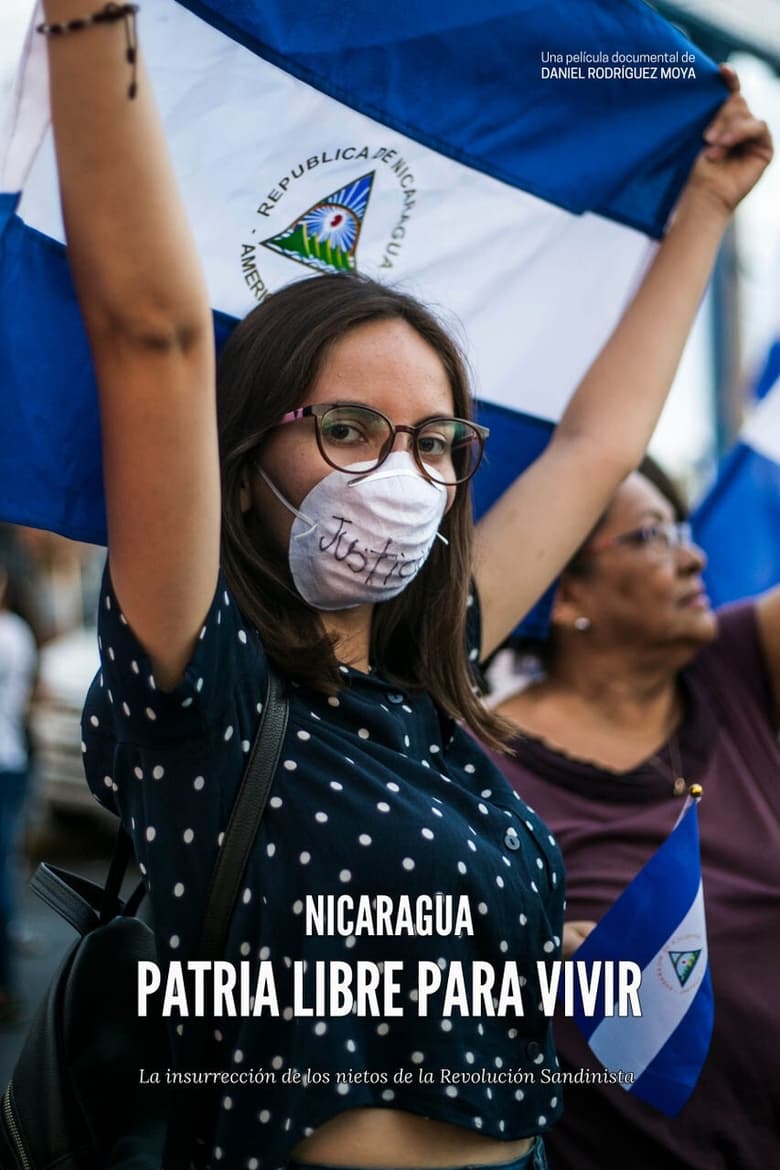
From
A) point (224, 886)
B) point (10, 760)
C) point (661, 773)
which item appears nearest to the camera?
point (224, 886)

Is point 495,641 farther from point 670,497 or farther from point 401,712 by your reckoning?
point 670,497

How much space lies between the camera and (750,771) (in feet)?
9.23

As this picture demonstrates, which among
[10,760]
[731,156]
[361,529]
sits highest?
[731,156]

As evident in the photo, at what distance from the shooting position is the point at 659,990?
83.1 inches

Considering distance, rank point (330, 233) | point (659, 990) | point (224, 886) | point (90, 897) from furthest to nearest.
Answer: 1. point (330, 233)
2. point (659, 990)
3. point (90, 897)
4. point (224, 886)

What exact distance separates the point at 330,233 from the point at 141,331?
1024mm

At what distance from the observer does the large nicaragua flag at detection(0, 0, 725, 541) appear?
2.06 metres

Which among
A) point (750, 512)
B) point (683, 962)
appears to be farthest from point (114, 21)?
point (750, 512)

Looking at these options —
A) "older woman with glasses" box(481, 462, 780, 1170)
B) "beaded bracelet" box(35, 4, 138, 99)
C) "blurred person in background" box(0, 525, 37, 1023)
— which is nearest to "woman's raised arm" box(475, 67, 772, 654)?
"older woman with glasses" box(481, 462, 780, 1170)

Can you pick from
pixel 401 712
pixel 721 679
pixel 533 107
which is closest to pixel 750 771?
pixel 721 679

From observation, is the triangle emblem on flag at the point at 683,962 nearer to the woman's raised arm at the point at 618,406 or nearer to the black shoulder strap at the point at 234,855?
the woman's raised arm at the point at 618,406

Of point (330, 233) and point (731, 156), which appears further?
point (731, 156)

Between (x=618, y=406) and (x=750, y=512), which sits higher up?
(x=618, y=406)

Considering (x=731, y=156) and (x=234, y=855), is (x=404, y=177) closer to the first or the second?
(x=731, y=156)
